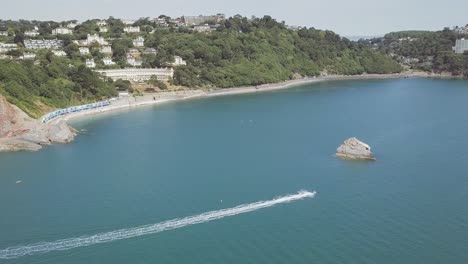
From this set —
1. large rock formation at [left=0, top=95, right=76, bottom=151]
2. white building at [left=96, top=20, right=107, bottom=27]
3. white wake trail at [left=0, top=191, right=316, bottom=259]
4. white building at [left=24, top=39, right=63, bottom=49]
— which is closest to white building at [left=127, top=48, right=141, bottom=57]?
white building at [left=24, top=39, right=63, bottom=49]

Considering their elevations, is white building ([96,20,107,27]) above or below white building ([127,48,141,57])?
above

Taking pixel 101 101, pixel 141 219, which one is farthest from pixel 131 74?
pixel 141 219

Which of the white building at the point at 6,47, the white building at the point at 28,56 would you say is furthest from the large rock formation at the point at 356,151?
the white building at the point at 6,47

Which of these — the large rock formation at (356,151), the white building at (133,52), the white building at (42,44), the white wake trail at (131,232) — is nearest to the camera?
the white wake trail at (131,232)

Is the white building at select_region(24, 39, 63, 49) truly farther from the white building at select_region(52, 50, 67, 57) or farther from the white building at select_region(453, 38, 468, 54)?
the white building at select_region(453, 38, 468, 54)

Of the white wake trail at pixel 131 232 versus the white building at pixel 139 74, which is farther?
the white building at pixel 139 74

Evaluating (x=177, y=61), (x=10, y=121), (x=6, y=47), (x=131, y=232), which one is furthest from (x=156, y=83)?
(x=131, y=232)

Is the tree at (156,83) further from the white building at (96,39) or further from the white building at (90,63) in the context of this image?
the white building at (96,39)
